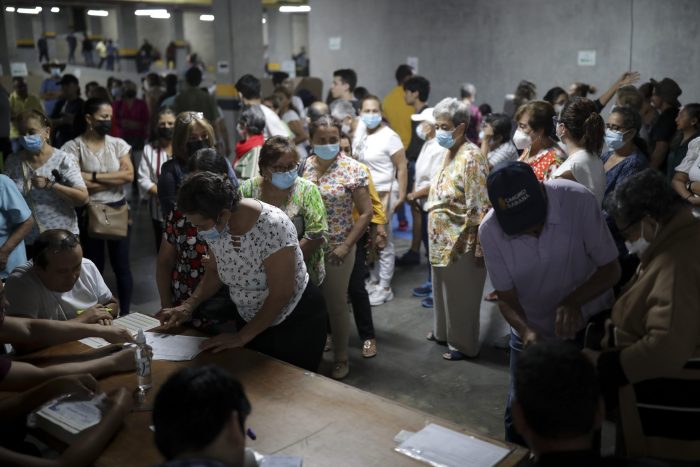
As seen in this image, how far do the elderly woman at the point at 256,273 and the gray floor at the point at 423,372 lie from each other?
3.80 ft

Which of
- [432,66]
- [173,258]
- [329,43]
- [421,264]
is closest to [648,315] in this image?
[173,258]

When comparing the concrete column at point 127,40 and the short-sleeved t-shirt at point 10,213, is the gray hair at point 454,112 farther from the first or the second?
the concrete column at point 127,40

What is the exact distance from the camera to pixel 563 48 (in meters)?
9.59

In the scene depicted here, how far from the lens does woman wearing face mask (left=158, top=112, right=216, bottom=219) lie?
425 centimetres

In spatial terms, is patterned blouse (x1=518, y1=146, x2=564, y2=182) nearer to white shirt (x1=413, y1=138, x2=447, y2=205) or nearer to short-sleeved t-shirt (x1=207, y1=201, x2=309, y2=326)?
white shirt (x1=413, y1=138, x2=447, y2=205)

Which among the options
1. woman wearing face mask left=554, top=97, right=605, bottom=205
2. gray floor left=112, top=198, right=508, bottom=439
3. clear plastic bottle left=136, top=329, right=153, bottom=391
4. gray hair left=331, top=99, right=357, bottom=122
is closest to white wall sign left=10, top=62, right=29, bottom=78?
gray floor left=112, top=198, right=508, bottom=439

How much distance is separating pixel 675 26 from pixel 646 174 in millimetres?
7326

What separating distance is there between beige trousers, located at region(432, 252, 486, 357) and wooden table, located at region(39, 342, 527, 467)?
Answer: 1.91 meters

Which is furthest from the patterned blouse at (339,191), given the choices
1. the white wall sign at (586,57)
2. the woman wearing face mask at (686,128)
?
the white wall sign at (586,57)

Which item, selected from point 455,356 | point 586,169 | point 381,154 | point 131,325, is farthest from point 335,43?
point 131,325

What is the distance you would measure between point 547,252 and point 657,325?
580 mm

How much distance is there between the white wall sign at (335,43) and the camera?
12.2 m

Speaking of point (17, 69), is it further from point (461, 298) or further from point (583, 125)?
point (583, 125)

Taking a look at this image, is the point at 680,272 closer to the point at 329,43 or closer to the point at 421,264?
the point at 421,264
